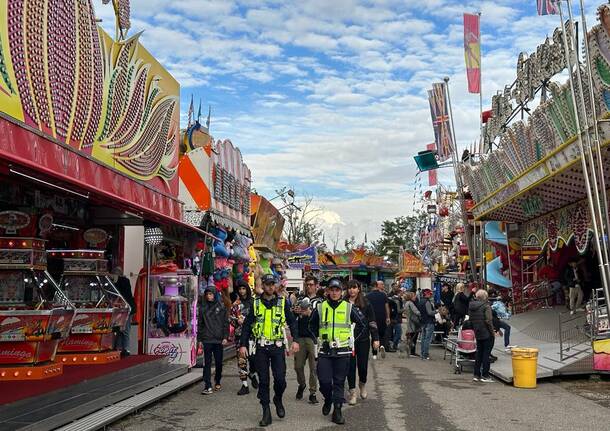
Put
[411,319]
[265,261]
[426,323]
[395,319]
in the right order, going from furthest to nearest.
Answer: [265,261] < [395,319] < [411,319] < [426,323]

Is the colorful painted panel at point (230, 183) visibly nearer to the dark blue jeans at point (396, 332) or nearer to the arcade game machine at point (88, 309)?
the dark blue jeans at point (396, 332)


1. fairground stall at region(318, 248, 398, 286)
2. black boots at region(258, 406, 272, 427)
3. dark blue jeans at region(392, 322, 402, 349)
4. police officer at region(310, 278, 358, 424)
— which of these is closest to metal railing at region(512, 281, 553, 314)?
dark blue jeans at region(392, 322, 402, 349)

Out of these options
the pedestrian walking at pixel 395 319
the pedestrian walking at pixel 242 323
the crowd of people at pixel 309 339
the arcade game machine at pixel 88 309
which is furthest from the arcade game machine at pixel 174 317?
the pedestrian walking at pixel 395 319

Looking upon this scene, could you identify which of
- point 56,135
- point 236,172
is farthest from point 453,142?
point 56,135

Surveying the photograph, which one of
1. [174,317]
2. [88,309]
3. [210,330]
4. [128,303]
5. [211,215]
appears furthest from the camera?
[211,215]

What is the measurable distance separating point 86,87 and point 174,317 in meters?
5.04

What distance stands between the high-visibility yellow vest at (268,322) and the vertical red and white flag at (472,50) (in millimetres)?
15311

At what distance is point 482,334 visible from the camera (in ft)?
40.2

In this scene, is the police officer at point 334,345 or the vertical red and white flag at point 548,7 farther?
the vertical red and white flag at point 548,7

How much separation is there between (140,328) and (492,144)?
13925mm

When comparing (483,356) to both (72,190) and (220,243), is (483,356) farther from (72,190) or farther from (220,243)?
(72,190)

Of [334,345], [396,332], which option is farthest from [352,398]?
[396,332]

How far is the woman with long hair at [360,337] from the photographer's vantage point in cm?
953

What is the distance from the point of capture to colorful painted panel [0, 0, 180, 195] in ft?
26.3
